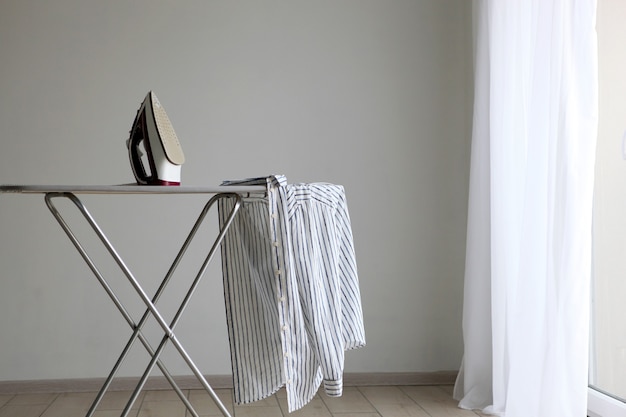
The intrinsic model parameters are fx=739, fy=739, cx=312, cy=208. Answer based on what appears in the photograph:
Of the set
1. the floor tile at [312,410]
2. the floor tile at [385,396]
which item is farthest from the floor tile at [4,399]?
the floor tile at [385,396]

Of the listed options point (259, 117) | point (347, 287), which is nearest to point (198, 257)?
point (259, 117)

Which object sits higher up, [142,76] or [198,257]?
[142,76]

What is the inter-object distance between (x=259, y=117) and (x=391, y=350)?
52.4 inches

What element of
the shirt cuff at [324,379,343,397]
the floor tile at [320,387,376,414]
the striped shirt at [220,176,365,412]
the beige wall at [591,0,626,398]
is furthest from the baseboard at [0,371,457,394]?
the shirt cuff at [324,379,343,397]

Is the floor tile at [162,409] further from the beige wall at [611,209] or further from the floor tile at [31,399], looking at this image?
the beige wall at [611,209]

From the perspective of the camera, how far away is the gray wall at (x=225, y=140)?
3.50 m

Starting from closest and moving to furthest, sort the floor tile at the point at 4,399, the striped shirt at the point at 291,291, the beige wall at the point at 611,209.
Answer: the striped shirt at the point at 291,291
the beige wall at the point at 611,209
the floor tile at the point at 4,399

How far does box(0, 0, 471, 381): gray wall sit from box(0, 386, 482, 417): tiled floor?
178mm

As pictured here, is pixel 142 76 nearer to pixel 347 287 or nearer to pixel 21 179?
pixel 21 179

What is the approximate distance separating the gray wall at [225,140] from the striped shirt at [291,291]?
5.03 feet

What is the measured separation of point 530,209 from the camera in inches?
105

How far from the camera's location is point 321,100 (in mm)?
3678

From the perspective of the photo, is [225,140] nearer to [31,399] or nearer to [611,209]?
[31,399]

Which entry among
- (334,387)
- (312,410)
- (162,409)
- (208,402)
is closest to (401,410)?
(312,410)
